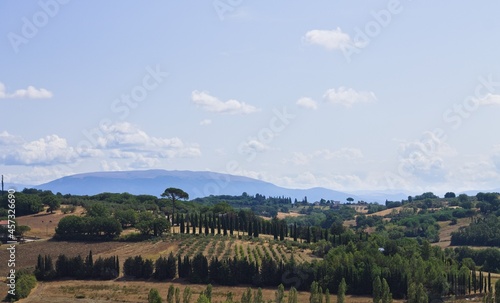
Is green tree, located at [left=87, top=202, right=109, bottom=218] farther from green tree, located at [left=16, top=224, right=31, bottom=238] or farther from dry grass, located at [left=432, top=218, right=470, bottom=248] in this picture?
dry grass, located at [left=432, top=218, right=470, bottom=248]

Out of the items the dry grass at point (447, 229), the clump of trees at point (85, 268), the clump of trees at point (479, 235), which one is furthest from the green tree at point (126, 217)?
the clump of trees at point (479, 235)

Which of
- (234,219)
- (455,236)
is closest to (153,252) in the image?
(234,219)

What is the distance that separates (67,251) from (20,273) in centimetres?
2459

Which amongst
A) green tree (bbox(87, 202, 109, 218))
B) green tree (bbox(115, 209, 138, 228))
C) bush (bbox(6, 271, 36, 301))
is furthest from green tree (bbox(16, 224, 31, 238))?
bush (bbox(6, 271, 36, 301))

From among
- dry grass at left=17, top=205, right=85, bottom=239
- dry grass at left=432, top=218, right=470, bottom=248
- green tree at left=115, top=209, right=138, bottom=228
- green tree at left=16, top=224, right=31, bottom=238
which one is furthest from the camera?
dry grass at left=432, top=218, right=470, bottom=248

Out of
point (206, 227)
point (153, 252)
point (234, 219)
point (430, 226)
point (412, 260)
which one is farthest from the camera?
point (430, 226)

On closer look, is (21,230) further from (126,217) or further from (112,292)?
Answer: (112,292)

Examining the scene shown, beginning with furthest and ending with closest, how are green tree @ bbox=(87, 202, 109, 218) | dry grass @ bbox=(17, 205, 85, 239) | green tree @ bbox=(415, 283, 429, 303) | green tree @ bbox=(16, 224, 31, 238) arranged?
green tree @ bbox=(87, 202, 109, 218), dry grass @ bbox=(17, 205, 85, 239), green tree @ bbox=(16, 224, 31, 238), green tree @ bbox=(415, 283, 429, 303)

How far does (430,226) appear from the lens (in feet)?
598

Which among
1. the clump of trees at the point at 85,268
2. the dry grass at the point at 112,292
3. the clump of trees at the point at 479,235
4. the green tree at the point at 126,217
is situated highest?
the green tree at the point at 126,217

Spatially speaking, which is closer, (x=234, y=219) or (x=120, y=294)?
(x=120, y=294)

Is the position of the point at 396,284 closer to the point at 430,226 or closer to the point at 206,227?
the point at 206,227

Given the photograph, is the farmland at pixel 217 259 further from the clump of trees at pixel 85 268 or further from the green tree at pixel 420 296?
the green tree at pixel 420 296

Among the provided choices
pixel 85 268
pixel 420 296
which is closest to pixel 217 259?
pixel 85 268
